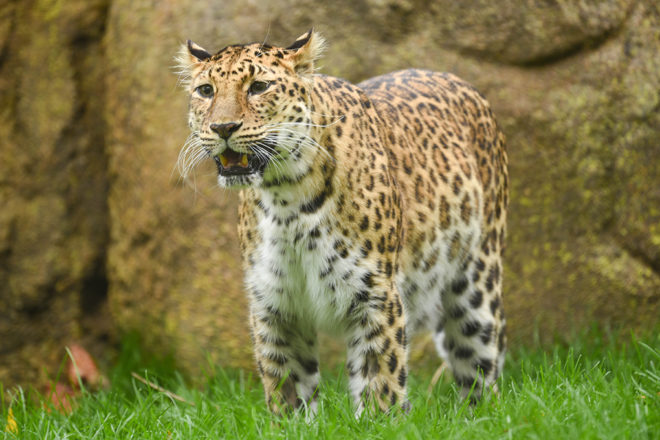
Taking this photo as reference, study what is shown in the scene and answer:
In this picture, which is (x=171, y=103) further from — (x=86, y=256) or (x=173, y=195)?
(x=86, y=256)

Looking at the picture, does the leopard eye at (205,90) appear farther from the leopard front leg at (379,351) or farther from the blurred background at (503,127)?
the blurred background at (503,127)

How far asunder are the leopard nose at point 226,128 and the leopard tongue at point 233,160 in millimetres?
172

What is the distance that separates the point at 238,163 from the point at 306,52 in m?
0.81

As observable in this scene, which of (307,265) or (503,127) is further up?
(503,127)

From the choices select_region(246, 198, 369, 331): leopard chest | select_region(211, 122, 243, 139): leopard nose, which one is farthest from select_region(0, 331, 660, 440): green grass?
Result: select_region(211, 122, 243, 139): leopard nose

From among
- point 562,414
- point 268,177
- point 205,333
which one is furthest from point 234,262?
point 562,414

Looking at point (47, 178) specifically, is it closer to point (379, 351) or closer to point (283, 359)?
point (283, 359)

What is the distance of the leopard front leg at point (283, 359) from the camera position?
17.5 feet

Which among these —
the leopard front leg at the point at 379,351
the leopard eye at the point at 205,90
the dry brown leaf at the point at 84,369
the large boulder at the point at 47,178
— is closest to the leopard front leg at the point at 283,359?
the leopard front leg at the point at 379,351

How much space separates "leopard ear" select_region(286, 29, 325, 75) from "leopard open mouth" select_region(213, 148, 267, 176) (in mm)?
642

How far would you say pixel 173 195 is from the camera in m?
7.61

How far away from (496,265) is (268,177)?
228 centimetres

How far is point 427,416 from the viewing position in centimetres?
484

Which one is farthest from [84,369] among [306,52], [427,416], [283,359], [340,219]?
[306,52]
